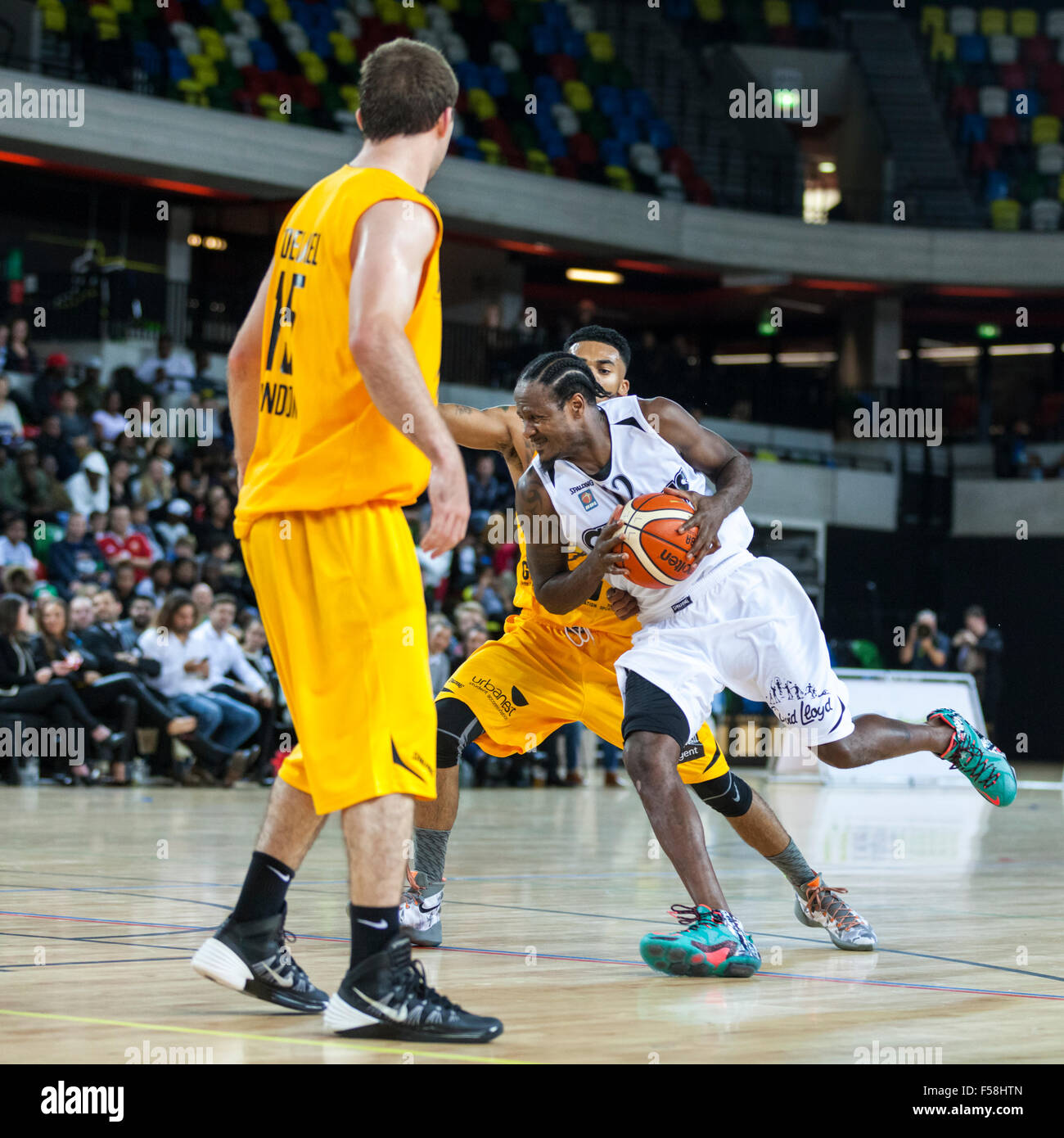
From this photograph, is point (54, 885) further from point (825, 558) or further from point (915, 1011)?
point (825, 558)

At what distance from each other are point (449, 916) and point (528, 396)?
76.5 inches

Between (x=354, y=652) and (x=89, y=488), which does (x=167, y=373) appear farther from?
(x=354, y=652)

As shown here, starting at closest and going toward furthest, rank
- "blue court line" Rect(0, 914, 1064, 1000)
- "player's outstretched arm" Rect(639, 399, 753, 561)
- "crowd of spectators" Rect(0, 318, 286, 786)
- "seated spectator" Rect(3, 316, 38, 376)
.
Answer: "blue court line" Rect(0, 914, 1064, 1000) < "player's outstretched arm" Rect(639, 399, 753, 561) < "crowd of spectators" Rect(0, 318, 286, 786) < "seated spectator" Rect(3, 316, 38, 376)

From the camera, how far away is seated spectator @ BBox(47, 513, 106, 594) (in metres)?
13.7

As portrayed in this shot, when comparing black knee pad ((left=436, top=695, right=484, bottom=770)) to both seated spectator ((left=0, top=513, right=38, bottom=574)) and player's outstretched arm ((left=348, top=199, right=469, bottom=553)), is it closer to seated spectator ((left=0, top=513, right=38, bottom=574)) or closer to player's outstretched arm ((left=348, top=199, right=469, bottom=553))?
player's outstretched arm ((left=348, top=199, right=469, bottom=553))

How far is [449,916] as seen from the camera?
560 cm

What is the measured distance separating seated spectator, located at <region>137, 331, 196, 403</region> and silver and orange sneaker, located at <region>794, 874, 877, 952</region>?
13.2 meters

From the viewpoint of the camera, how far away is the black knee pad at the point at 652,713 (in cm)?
445

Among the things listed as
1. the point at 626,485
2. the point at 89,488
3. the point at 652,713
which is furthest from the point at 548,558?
the point at 89,488

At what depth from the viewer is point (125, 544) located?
1417 centimetres

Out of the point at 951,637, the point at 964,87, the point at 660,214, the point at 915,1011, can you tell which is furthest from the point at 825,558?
the point at 915,1011

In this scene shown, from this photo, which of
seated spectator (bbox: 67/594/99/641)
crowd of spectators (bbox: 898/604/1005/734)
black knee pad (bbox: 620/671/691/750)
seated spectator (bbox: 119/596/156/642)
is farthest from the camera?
crowd of spectators (bbox: 898/604/1005/734)

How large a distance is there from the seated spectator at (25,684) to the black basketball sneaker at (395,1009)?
351 inches

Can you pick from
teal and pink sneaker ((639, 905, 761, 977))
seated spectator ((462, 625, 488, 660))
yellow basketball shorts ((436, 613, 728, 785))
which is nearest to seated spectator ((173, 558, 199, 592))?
seated spectator ((462, 625, 488, 660))
